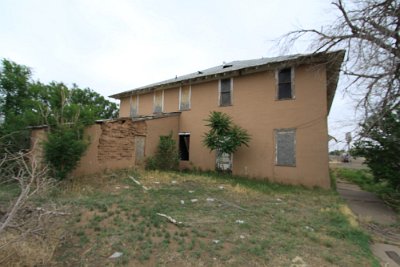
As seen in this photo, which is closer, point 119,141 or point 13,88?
point 119,141

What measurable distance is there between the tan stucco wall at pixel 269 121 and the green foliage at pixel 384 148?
4.59 feet

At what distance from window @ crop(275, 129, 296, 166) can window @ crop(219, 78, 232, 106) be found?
9.43ft

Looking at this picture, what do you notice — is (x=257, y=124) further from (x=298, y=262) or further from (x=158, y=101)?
(x=298, y=262)

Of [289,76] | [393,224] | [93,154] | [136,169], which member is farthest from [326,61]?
[93,154]

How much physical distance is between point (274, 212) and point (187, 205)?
2.18 meters

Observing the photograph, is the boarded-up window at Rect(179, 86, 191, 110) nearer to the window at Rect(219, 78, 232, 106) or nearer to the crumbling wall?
the window at Rect(219, 78, 232, 106)

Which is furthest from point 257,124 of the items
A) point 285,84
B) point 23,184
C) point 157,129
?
point 23,184

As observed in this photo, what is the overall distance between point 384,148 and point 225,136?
5.63 m

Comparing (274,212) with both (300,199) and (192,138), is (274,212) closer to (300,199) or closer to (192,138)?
(300,199)

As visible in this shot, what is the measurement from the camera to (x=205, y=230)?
178 inches

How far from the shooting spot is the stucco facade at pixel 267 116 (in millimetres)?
9203

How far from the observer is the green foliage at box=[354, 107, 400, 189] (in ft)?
24.5

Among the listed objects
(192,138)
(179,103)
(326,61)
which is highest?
(326,61)

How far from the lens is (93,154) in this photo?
937cm
